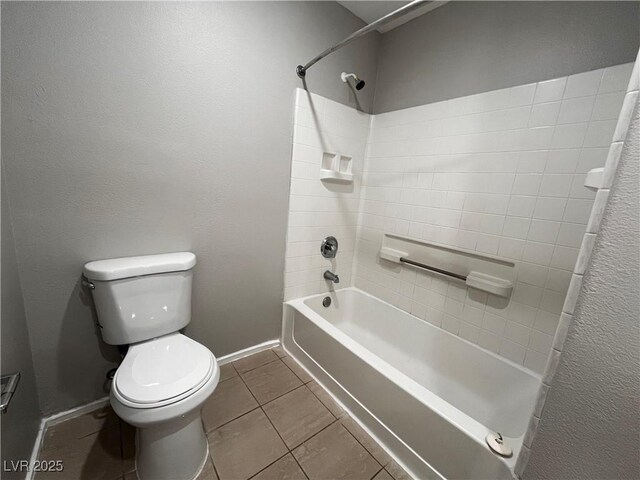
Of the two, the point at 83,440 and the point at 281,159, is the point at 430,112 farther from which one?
the point at 83,440

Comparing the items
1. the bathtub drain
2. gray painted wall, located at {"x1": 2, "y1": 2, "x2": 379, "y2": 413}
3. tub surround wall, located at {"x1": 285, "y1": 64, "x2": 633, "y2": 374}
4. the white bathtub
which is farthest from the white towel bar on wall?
gray painted wall, located at {"x1": 2, "y1": 2, "x2": 379, "y2": 413}

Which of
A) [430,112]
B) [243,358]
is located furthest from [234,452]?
[430,112]

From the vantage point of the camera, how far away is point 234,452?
1104 millimetres

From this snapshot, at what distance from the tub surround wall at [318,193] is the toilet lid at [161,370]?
802 mm

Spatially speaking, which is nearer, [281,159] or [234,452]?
[234,452]

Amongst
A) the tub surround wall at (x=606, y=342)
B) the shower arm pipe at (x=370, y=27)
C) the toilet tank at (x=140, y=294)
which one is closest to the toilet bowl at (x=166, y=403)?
the toilet tank at (x=140, y=294)

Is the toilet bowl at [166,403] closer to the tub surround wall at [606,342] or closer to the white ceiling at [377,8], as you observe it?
the tub surround wall at [606,342]

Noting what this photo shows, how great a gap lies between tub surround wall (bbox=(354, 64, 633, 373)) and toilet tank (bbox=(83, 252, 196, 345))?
139 cm

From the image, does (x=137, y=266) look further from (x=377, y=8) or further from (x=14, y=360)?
(x=377, y=8)

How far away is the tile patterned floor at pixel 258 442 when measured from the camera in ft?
3.37

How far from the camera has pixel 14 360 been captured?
2.90 ft

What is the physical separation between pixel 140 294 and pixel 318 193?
3.87 ft

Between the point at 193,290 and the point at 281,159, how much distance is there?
3.11 ft

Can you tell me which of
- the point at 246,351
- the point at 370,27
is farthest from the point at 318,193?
the point at 246,351
